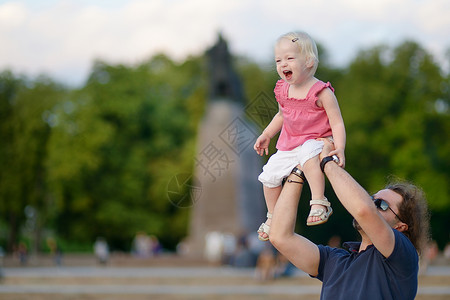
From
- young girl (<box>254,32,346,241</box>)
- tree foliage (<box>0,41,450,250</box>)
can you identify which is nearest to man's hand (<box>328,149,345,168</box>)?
young girl (<box>254,32,346,241</box>)

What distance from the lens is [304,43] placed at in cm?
272

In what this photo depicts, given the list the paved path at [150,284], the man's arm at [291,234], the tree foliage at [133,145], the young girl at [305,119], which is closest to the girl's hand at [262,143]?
the young girl at [305,119]

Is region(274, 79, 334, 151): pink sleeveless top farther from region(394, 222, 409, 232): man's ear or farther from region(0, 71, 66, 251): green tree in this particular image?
region(0, 71, 66, 251): green tree

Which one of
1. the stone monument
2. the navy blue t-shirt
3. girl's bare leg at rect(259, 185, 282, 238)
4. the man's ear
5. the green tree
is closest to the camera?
the navy blue t-shirt

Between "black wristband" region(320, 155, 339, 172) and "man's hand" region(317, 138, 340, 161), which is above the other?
"man's hand" region(317, 138, 340, 161)

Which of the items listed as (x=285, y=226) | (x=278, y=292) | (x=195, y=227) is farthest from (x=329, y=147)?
(x=195, y=227)

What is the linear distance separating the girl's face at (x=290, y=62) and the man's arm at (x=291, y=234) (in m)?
0.41

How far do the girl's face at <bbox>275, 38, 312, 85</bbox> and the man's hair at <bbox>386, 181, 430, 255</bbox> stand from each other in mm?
759

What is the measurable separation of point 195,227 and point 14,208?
39.3 feet

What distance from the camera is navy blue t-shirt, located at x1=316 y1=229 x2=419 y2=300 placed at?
287cm

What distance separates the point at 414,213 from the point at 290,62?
0.93 metres

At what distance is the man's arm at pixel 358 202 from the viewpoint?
2.74 meters

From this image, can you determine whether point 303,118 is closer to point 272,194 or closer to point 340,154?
point 340,154

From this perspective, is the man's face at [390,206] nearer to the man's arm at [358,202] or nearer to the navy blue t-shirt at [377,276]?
the navy blue t-shirt at [377,276]
